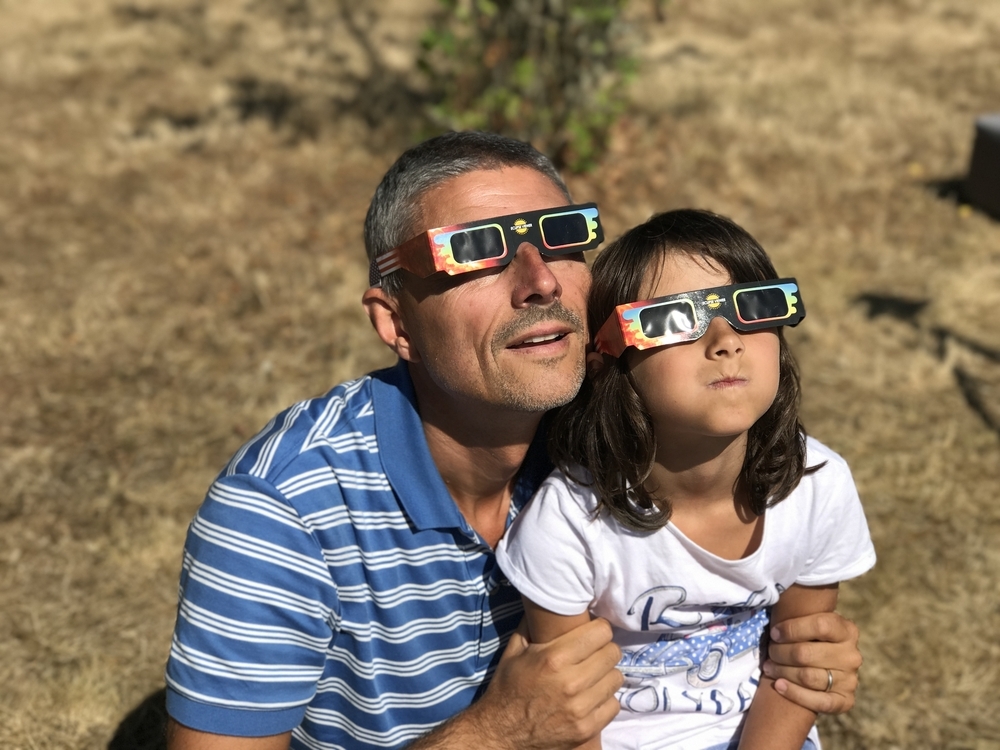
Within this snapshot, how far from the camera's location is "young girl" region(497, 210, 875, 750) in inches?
87.4

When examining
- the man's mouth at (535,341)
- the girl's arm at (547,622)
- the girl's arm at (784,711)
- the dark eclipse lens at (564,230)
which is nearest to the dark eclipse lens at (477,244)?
the dark eclipse lens at (564,230)

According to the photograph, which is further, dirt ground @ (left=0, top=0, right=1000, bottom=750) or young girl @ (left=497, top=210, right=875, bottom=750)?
dirt ground @ (left=0, top=0, right=1000, bottom=750)

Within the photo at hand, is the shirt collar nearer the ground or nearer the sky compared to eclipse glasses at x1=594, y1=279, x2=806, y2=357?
nearer the ground

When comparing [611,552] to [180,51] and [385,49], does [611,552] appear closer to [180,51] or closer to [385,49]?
[385,49]

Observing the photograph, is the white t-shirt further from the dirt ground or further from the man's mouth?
the dirt ground

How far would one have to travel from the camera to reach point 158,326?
243 inches

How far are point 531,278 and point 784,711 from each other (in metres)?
1.21

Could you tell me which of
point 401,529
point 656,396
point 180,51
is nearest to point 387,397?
point 401,529

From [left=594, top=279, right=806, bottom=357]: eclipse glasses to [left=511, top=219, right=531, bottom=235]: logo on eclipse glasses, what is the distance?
30 cm

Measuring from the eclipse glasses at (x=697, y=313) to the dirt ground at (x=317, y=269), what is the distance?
78.1 inches

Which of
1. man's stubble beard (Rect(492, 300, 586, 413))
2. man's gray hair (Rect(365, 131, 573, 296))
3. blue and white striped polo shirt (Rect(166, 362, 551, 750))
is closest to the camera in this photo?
blue and white striped polo shirt (Rect(166, 362, 551, 750))

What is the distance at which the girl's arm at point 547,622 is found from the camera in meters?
2.29

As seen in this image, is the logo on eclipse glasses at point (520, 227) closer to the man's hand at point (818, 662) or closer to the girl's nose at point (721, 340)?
the girl's nose at point (721, 340)

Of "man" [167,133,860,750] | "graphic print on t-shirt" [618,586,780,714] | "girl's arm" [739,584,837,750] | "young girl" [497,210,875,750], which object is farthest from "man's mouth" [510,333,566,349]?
"girl's arm" [739,584,837,750]
